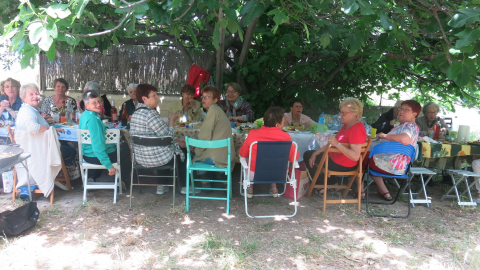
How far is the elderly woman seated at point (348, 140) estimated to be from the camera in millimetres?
3619

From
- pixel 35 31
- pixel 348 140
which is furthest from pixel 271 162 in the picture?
pixel 35 31

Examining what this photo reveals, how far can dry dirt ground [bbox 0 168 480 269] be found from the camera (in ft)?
8.72

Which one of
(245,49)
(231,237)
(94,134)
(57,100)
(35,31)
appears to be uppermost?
(245,49)

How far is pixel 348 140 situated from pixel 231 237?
1.75 meters

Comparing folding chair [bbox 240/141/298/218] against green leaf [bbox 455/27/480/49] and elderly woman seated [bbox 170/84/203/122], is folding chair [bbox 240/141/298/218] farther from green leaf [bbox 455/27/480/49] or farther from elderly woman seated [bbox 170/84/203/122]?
elderly woman seated [bbox 170/84/203/122]

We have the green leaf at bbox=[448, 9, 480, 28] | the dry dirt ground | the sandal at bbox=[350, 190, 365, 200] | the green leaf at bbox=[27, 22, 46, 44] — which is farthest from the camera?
the sandal at bbox=[350, 190, 365, 200]

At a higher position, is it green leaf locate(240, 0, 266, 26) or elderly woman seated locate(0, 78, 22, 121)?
green leaf locate(240, 0, 266, 26)

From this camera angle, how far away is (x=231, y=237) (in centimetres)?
309

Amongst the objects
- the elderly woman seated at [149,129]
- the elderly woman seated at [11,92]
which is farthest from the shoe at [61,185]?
the elderly woman seated at [11,92]

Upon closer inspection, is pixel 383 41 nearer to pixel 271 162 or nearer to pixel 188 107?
pixel 271 162

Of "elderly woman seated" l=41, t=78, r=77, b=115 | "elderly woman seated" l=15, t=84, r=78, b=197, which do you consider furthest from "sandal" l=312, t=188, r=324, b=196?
"elderly woman seated" l=41, t=78, r=77, b=115

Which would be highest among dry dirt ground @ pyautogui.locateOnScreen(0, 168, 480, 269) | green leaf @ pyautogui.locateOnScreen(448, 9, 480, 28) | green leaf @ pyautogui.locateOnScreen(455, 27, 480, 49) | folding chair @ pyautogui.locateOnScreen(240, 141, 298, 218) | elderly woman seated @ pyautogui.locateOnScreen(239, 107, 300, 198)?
green leaf @ pyautogui.locateOnScreen(448, 9, 480, 28)

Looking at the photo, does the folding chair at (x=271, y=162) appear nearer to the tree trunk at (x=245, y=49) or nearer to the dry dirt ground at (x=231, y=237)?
the dry dirt ground at (x=231, y=237)

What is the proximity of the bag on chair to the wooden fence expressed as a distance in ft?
16.1
